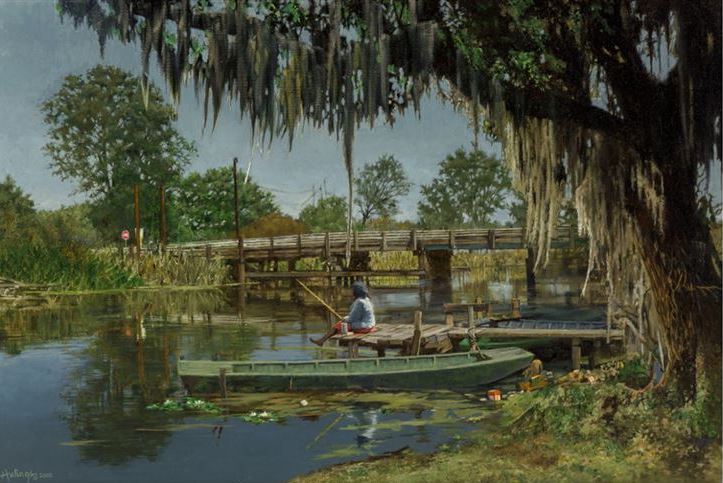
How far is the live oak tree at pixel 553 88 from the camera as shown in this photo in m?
5.05

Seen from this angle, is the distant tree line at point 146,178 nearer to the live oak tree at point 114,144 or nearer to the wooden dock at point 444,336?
the live oak tree at point 114,144

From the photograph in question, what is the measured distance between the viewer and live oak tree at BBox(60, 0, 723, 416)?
16.6ft

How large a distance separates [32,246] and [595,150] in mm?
17337

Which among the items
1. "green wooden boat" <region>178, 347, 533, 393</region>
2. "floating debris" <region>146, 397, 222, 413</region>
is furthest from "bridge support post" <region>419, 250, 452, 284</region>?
"floating debris" <region>146, 397, 222, 413</region>

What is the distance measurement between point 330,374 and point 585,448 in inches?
173

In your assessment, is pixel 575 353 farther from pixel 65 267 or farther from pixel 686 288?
pixel 65 267

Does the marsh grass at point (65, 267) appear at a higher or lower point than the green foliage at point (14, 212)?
lower

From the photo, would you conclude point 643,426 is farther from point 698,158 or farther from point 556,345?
point 556,345

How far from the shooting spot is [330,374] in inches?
388

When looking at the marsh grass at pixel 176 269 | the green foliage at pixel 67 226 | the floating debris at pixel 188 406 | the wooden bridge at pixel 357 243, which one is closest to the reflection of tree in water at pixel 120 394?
the floating debris at pixel 188 406

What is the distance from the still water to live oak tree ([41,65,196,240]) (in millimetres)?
3223

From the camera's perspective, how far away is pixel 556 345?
498 inches

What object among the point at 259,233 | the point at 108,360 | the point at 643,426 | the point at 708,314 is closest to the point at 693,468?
the point at 643,426

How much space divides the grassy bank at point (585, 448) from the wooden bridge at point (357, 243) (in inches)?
856
